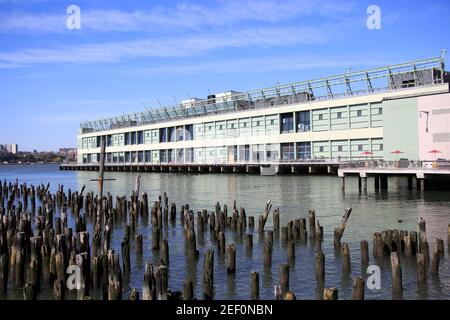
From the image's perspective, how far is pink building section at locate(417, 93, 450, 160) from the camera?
2191 inches

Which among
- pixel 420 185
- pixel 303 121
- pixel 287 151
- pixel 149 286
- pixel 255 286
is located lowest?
pixel 255 286

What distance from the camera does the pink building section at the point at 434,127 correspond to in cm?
5566

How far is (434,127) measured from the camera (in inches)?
2250

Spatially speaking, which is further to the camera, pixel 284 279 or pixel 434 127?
pixel 434 127

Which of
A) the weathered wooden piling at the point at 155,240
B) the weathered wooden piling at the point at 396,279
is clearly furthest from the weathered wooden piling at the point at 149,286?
the weathered wooden piling at the point at 155,240

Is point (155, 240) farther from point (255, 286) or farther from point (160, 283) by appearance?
point (160, 283)

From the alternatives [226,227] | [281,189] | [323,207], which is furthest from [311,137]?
[226,227]

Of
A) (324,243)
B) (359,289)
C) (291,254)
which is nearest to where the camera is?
(359,289)

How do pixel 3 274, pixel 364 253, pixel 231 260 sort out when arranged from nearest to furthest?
pixel 3 274 → pixel 231 260 → pixel 364 253

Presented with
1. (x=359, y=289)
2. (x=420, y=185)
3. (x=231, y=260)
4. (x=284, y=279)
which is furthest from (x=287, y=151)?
(x=359, y=289)

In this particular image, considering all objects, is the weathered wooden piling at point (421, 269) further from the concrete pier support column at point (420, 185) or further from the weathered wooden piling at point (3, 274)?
the concrete pier support column at point (420, 185)

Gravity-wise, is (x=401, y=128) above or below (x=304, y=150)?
above
